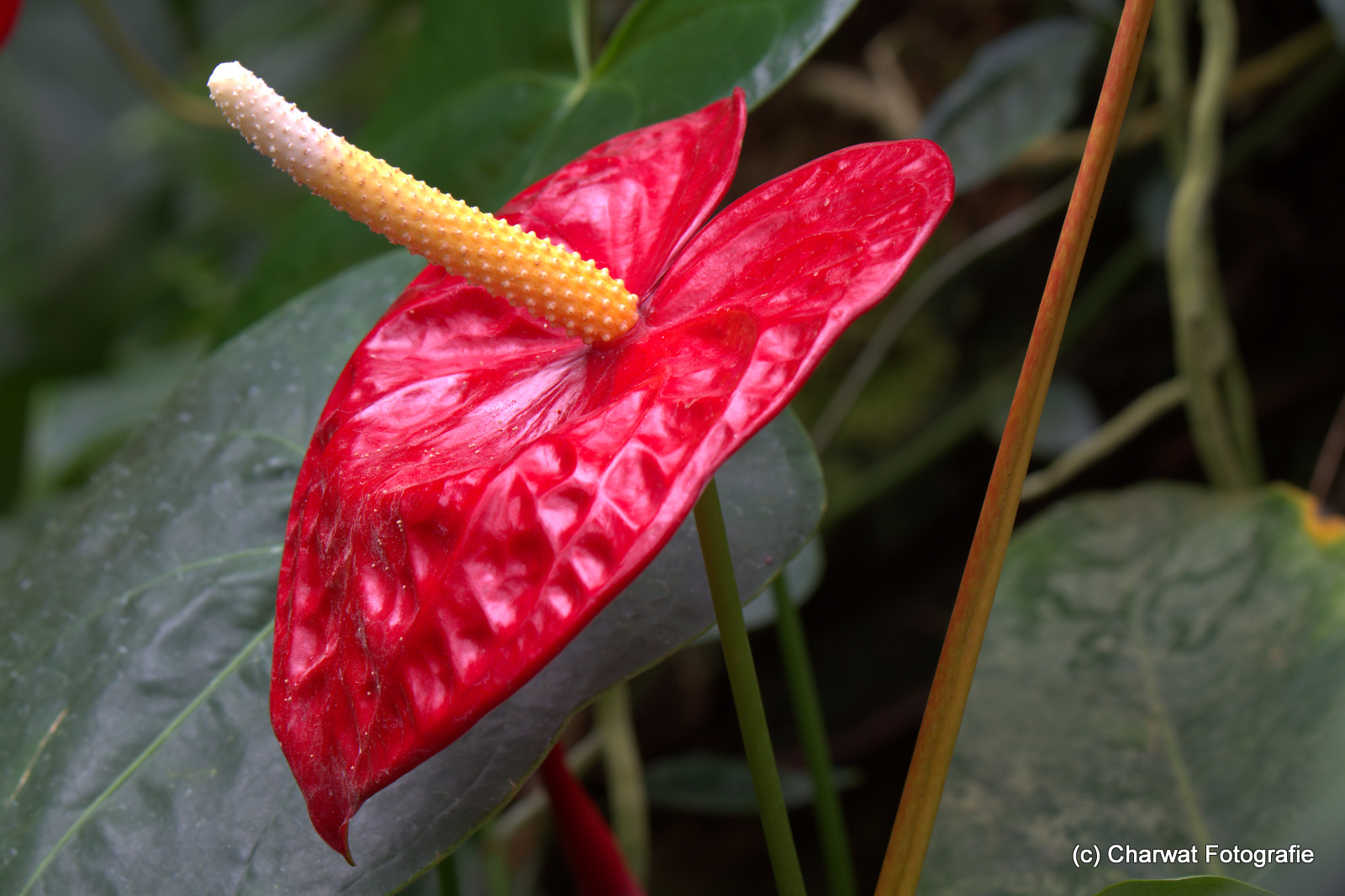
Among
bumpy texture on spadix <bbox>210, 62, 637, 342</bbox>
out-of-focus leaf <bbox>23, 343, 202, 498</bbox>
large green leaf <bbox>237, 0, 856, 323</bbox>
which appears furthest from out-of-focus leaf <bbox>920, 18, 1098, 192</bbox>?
out-of-focus leaf <bbox>23, 343, 202, 498</bbox>

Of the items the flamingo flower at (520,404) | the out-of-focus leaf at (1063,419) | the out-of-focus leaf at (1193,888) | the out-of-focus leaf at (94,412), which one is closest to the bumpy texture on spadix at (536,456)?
the flamingo flower at (520,404)

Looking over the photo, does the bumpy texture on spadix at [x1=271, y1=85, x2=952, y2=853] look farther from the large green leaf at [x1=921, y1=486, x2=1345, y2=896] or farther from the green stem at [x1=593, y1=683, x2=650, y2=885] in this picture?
the green stem at [x1=593, y1=683, x2=650, y2=885]

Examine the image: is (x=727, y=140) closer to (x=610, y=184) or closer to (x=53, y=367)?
(x=610, y=184)

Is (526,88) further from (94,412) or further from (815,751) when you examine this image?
(94,412)

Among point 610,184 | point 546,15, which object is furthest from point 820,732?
point 546,15

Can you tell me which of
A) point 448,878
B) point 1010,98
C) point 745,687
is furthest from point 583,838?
point 1010,98

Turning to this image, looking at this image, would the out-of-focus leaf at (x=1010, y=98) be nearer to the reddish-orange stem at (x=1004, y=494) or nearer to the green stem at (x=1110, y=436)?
the green stem at (x=1110, y=436)
